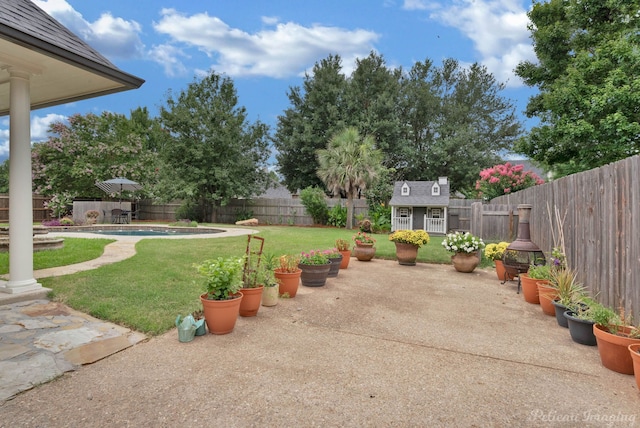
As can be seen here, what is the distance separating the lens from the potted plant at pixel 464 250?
6.34 m

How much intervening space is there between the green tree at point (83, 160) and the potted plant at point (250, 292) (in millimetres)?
18969

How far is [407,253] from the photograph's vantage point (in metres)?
7.15

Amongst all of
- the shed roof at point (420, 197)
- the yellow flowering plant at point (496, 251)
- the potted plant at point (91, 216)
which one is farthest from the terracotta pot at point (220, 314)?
the potted plant at point (91, 216)

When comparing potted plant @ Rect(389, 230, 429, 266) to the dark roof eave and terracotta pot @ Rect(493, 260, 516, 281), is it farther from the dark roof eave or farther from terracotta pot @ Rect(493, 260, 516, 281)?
the dark roof eave

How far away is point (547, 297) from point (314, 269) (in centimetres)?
290

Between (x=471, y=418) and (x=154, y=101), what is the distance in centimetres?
2161

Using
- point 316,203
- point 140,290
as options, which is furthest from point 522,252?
point 316,203

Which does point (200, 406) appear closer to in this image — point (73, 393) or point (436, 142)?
point (73, 393)

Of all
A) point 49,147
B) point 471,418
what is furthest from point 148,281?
point 49,147

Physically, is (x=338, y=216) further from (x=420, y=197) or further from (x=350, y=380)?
(x=350, y=380)

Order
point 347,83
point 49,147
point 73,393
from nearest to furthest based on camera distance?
point 73,393
point 49,147
point 347,83

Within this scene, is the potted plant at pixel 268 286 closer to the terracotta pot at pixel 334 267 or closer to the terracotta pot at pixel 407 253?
the terracotta pot at pixel 334 267

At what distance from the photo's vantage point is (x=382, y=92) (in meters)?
23.4

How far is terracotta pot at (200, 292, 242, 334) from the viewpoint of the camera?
10.2 ft
